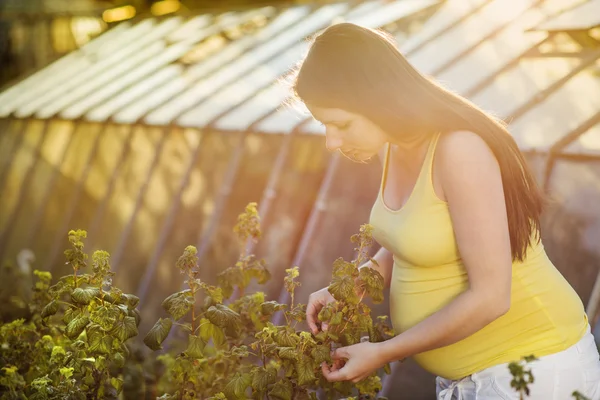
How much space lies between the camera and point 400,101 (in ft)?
8.71

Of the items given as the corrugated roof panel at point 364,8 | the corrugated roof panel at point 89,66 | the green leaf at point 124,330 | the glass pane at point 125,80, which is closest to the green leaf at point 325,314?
the green leaf at point 124,330

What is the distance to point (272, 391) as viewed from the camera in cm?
308

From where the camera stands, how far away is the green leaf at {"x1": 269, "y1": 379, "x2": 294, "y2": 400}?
10.1ft

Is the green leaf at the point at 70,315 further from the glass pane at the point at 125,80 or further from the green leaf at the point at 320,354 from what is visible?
the glass pane at the point at 125,80

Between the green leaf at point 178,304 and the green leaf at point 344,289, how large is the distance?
0.57 meters

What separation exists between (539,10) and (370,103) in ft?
17.7

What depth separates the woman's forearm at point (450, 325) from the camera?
2.54 metres

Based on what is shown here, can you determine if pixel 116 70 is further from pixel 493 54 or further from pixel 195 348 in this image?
pixel 195 348

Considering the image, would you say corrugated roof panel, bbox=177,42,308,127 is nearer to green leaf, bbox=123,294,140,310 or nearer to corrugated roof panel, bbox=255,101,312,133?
corrugated roof panel, bbox=255,101,312,133

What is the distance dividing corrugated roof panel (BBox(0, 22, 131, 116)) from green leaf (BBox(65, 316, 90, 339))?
1028cm

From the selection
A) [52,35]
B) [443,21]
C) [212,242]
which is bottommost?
[212,242]

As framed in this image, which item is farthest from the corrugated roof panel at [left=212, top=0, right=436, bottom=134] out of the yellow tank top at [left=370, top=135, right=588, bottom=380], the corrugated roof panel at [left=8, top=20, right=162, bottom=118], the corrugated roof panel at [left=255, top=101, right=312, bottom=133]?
the yellow tank top at [left=370, top=135, right=588, bottom=380]

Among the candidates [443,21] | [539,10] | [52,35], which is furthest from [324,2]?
[52,35]

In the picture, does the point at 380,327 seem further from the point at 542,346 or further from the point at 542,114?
the point at 542,114
